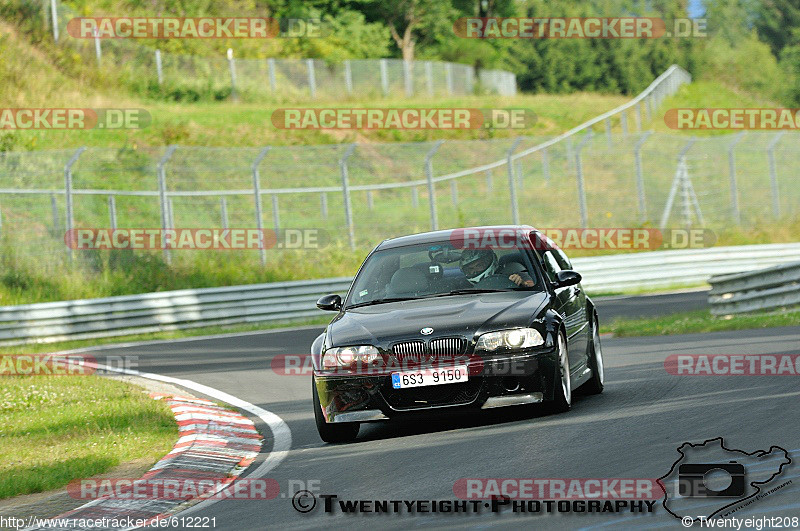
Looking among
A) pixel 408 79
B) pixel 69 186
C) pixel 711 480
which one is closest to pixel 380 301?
pixel 711 480

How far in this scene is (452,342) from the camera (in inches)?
351

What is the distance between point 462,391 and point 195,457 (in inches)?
76.4

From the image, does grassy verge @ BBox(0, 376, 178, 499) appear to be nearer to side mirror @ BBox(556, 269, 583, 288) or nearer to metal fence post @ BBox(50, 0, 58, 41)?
side mirror @ BBox(556, 269, 583, 288)

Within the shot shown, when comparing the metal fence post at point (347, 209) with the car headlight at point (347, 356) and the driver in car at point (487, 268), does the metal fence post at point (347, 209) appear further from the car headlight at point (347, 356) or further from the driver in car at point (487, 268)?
the car headlight at point (347, 356)

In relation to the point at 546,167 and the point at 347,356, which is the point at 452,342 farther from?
the point at 546,167

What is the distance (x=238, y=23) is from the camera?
5950cm

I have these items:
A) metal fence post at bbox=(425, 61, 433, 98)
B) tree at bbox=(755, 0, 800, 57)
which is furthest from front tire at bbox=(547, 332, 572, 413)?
tree at bbox=(755, 0, 800, 57)

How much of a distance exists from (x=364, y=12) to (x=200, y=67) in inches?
736

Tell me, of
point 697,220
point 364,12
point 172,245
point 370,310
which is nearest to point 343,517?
point 370,310

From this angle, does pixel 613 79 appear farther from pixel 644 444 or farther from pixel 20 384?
pixel 644 444

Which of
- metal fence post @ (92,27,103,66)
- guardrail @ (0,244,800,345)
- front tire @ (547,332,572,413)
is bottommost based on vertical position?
guardrail @ (0,244,800,345)

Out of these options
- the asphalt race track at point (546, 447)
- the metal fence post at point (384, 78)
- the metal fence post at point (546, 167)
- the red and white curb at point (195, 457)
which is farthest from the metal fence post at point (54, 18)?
the asphalt race track at point (546, 447)

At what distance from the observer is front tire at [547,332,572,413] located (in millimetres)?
9273

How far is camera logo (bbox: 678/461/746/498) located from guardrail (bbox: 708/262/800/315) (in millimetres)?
12208
